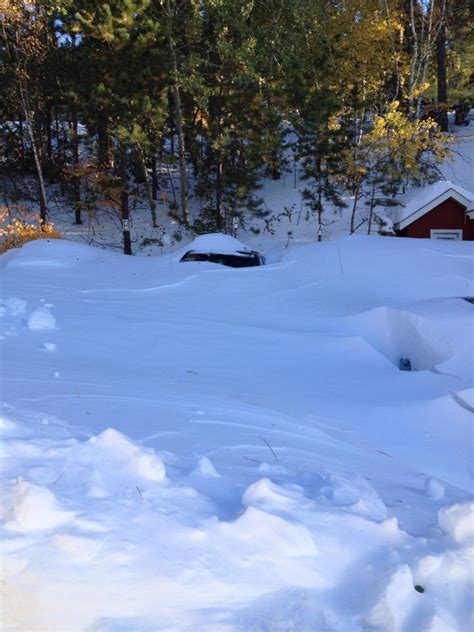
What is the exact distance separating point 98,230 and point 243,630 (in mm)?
22533

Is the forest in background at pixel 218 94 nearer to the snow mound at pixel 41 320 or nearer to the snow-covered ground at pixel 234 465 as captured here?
the snow mound at pixel 41 320

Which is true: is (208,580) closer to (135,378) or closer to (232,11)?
(135,378)

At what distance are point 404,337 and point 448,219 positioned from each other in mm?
9649

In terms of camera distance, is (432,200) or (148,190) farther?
(148,190)

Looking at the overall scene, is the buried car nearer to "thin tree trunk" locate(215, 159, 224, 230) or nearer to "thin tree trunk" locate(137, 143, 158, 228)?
"thin tree trunk" locate(137, 143, 158, 228)

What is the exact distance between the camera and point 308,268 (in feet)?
36.4

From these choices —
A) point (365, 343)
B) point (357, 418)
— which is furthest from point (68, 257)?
point (357, 418)

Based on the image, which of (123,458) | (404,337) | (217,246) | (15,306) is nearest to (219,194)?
(217,246)

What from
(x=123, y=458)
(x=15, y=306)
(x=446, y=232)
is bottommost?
(x=123, y=458)

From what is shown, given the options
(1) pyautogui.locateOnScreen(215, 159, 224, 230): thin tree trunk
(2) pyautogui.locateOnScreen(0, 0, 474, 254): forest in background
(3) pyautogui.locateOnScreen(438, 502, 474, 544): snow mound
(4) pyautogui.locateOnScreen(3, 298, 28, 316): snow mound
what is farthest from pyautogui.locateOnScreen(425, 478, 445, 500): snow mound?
(1) pyautogui.locateOnScreen(215, 159, 224, 230): thin tree trunk

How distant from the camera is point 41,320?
20.5 ft

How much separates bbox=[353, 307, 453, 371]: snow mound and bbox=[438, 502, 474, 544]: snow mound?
13.2 feet

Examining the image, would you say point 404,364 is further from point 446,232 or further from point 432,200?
point 446,232

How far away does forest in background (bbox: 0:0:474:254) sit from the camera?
1705cm
